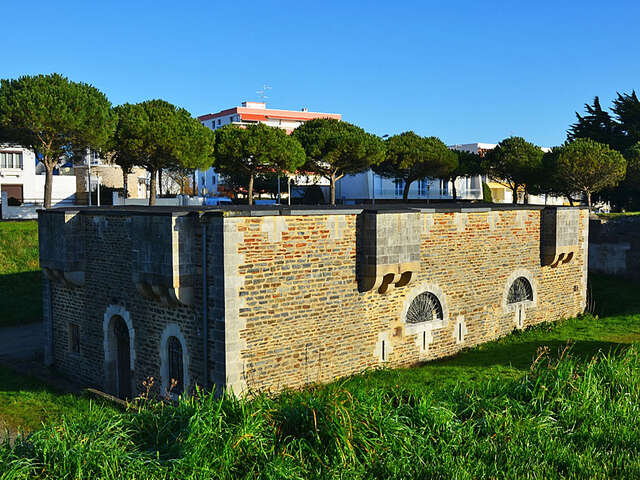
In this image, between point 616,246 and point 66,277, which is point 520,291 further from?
point 66,277

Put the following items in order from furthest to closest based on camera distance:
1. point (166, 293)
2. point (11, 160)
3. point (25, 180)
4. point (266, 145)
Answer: point (11, 160)
point (25, 180)
point (266, 145)
point (166, 293)

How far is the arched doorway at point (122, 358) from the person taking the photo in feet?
54.2

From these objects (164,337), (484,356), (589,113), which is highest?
(589,113)

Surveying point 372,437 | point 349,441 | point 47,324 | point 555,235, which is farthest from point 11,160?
point 349,441

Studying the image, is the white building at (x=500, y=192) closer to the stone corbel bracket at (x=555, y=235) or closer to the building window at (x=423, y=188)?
the building window at (x=423, y=188)

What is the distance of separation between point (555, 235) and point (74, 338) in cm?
1606

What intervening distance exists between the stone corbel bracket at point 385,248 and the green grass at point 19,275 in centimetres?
1748

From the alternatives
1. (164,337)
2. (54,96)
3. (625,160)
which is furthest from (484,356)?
(625,160)

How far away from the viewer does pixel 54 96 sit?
110ft

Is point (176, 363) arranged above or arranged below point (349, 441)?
below

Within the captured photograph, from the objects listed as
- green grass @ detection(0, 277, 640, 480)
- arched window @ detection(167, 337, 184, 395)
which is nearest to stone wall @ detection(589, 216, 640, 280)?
green grass @ detection(0, 277, 640, 480)

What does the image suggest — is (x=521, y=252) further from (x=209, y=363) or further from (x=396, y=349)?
(x=209, y=363)

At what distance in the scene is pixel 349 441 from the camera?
29.0 feet

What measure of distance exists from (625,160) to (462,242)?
1387 inches
